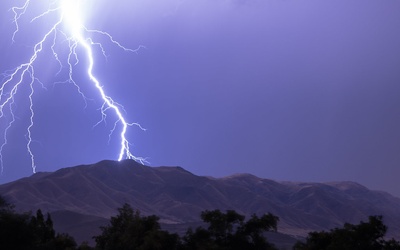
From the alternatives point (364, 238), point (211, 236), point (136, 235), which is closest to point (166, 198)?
point (136, 235)

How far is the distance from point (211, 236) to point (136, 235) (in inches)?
129

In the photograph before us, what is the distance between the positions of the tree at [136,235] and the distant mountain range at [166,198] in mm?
50779

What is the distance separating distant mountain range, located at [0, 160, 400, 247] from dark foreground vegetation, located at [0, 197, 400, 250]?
5566 centimetres

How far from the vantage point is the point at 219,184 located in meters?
139

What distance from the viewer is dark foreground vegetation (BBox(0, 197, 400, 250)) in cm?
2597

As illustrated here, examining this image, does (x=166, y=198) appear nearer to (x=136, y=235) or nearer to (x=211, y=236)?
(x=136, y=235)

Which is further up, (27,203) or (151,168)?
(151,168)

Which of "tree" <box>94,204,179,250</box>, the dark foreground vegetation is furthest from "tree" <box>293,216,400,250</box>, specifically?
"tree" <box>94,204,179,250</box>

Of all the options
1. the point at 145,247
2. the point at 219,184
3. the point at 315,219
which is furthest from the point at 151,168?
the point at 145,247

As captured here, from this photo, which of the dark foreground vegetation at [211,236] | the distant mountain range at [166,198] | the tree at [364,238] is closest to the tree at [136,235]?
the dark foreground vegetation at [211,236]

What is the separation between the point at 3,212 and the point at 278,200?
115367 millimetres

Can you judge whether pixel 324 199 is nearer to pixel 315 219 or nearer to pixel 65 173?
pixel 315 219

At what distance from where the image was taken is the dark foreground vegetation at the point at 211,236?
85.2ft

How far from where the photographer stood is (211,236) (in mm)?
29859
